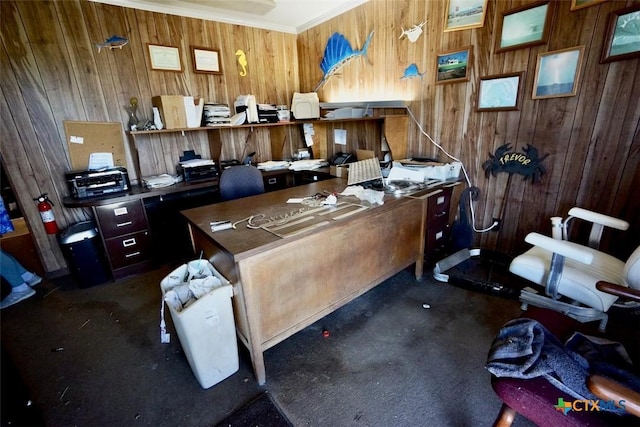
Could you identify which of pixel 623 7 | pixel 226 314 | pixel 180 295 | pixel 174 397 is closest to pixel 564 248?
pixel 623 7

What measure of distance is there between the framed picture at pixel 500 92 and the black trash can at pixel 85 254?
3403 mm

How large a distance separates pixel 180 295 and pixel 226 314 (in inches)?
9.9

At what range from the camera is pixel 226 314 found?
4.82ft

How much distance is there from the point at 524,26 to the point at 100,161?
3.66 meters

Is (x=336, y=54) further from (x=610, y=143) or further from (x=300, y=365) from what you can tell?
(x=300, y=365)

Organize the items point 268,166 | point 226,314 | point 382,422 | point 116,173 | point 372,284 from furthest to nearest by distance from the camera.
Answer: point 268,166
point 116,173
point 372,284
point 226,314
point 382,422

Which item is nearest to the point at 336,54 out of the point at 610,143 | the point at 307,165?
the point at 307,165

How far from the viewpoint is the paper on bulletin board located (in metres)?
2.62

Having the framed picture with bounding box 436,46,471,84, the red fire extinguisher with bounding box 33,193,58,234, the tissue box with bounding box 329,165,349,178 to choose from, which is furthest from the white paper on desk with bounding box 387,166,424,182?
the red fire extinguisher with bounding box 33,193,58,234

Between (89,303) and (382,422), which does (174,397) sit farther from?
(89,303)

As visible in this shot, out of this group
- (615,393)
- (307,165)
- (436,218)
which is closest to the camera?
(615,393)

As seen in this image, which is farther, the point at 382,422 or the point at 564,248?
the point at 564,248

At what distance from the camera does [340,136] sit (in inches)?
140

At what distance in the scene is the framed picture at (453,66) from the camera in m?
2.41
